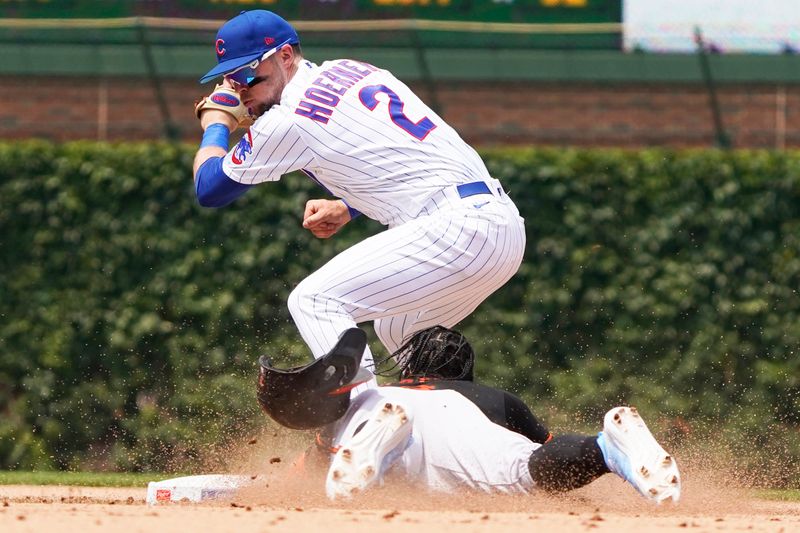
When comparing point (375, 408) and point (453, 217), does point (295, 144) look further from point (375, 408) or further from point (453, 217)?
point (375, 408)

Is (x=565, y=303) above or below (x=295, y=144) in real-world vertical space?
below

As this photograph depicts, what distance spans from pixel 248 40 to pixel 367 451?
5.53 ft

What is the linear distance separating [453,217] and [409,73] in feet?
21.4

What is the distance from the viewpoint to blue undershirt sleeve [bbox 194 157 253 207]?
5.16m

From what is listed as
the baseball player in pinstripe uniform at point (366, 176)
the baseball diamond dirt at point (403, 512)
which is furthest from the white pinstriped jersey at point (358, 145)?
the baseball diamond dirt at point (403, 512)

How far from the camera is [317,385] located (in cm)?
480

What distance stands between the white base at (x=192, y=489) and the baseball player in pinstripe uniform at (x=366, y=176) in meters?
0.81

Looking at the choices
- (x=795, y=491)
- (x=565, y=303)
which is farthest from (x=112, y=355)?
(x=795, y=491)

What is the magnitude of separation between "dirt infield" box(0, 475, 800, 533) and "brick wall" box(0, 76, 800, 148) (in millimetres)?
6122

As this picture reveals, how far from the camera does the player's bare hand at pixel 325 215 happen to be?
5602 mm

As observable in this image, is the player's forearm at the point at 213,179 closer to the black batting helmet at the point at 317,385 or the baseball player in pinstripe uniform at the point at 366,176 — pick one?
the baseball player in pinstripe uniform at the point at 366,176

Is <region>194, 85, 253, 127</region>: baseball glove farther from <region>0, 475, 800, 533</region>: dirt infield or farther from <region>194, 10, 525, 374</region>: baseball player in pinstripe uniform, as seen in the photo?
<region>0, 475, 800, 533</region>: dirt infield

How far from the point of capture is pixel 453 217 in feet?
16.4

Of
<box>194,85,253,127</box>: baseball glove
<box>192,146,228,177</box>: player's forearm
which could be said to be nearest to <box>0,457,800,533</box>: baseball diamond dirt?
<box>192,146,228,177</box>: player's forearm
